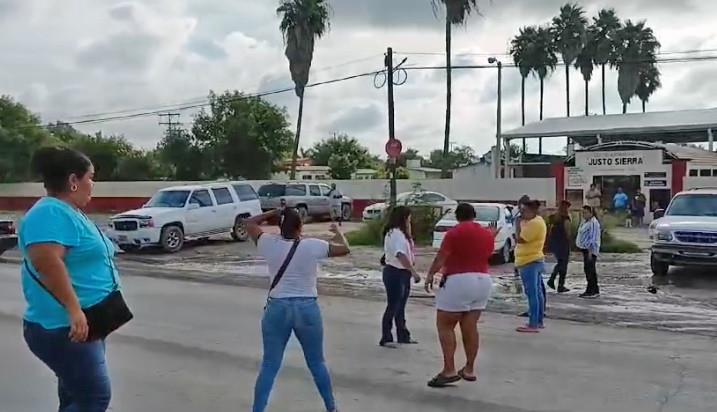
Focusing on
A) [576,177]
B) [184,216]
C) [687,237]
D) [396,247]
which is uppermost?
[576,177]

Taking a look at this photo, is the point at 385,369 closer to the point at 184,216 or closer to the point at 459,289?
the point at 459,289

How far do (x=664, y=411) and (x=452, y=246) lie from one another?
213cm

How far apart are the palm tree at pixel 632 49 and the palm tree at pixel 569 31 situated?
3999 mm

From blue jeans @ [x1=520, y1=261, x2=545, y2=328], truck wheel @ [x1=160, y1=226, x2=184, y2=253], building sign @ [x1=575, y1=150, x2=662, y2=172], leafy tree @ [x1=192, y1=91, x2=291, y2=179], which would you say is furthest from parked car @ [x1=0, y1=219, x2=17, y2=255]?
leafy tree @ [x1=192, y1=91, x2=291, y2=179]

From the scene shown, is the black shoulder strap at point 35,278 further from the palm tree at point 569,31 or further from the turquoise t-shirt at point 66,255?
the palm tree at point 569,31

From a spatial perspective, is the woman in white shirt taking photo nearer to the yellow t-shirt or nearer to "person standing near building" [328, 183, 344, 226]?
the yellow t-shirt

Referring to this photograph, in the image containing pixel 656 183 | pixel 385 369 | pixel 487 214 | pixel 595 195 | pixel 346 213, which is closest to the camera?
pixel 385 369

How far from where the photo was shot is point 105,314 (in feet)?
13.0

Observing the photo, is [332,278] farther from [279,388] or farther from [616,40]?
[616,40]

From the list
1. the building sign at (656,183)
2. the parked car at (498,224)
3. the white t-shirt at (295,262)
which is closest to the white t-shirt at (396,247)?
the white t-shirt at (295,262)

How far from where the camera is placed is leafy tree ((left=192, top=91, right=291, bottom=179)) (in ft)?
181

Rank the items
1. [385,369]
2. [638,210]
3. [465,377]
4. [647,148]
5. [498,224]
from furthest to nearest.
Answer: [647,148]
[638,210]
[498,224]
[385,369]
[465,377]

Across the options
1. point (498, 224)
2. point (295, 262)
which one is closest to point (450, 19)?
point (498, 224)

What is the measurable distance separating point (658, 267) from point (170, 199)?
12993 mm
